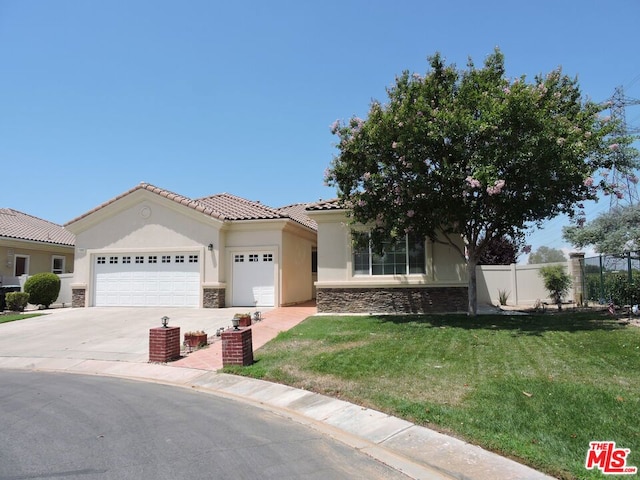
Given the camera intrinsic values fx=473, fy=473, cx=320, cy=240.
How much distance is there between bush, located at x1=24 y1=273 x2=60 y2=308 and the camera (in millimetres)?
21266

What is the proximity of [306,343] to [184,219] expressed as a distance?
10.7 meters

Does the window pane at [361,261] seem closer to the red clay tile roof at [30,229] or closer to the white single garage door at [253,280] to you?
the white single garage door at [253,280]

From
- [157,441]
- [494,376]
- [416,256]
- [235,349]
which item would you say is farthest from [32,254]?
[494,376]

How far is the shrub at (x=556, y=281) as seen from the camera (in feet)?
66.4

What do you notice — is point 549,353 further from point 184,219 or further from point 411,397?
point 184,219

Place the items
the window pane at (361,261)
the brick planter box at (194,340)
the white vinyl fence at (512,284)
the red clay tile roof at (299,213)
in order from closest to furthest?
the brick planter box at (194,340) < the window pane at (361,261) < the white vinyl fence at (512,284) < the red clay tile roof at (299,213)

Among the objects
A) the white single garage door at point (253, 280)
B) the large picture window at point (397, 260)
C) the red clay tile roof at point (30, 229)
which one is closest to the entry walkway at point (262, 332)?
the white single garage door at point (253, 280)

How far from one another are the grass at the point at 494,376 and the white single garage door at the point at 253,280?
238 inches

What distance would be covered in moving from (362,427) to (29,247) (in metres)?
26.9

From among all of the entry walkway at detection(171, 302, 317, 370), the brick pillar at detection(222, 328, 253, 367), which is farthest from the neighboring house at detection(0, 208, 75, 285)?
the brick pillar at detection(222, 328, 253, 367)

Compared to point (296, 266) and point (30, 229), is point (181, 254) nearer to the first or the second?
point (296, 266)

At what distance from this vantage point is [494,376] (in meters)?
7.96

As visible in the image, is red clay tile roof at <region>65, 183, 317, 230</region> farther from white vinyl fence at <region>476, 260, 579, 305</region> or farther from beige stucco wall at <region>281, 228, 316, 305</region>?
white vinyl fence at <region>476, 260, 579, 305</region>

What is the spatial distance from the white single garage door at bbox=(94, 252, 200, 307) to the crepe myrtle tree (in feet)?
27.1
